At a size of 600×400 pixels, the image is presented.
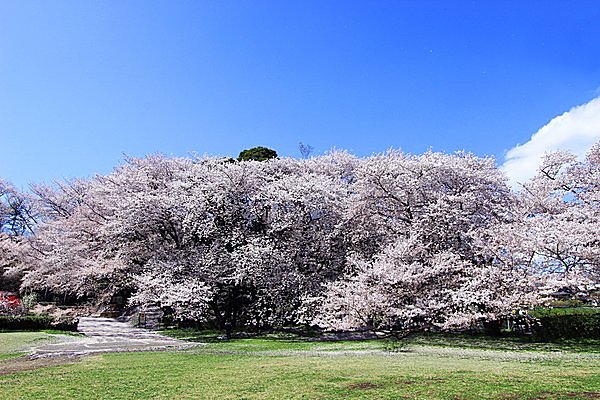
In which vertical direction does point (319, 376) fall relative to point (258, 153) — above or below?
below

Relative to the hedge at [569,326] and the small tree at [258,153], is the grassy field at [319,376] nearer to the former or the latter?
the hedge at [569,326]

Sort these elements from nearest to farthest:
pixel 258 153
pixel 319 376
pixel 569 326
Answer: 1. pixel 319 376
2. pixel 569 326
3. pixel 258 153

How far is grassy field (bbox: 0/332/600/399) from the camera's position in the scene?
596 cm

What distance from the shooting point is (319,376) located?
720cm

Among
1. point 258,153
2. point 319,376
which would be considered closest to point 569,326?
point 319,376

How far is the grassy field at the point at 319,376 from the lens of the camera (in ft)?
19.6

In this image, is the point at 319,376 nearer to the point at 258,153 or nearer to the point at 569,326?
the point at 569,326

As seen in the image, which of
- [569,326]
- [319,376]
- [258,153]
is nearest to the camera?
[319,376]

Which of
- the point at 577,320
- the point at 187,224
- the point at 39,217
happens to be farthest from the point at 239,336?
the point at 39,217

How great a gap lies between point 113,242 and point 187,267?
478 centimetres

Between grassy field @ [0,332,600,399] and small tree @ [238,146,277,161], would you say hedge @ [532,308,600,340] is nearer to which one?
grassy field @ [0,332,600,399]

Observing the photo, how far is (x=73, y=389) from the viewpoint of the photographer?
256 inches

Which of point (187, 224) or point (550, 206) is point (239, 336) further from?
point (550, 206)

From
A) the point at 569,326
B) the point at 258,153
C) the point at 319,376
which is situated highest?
the point at 258,153
